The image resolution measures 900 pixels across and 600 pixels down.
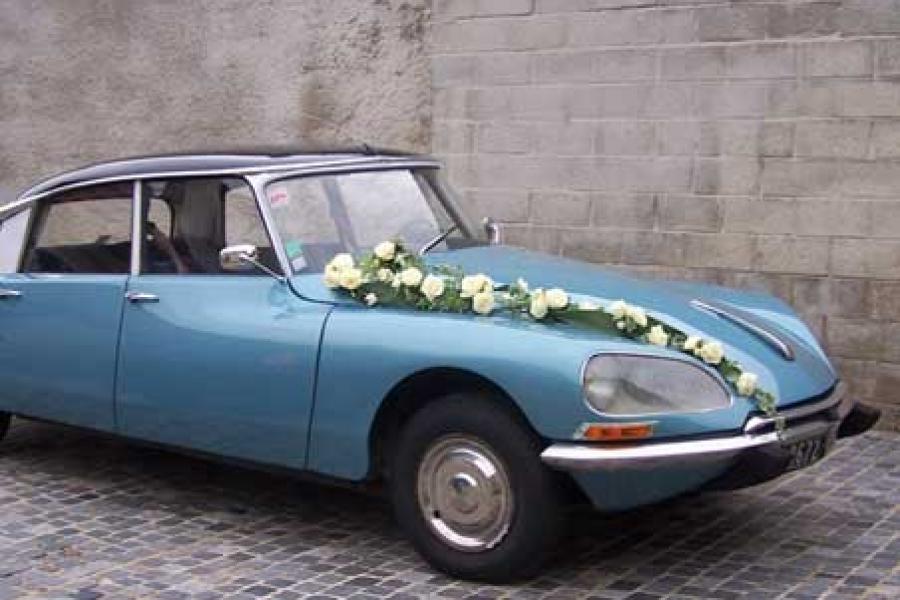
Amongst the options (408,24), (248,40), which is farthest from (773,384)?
(248,40)

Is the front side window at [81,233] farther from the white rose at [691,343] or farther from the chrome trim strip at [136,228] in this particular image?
the white rose at [691,343]

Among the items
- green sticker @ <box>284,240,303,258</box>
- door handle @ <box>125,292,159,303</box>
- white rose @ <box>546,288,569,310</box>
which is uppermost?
green sticker @ <box>284,240,303,258</box>

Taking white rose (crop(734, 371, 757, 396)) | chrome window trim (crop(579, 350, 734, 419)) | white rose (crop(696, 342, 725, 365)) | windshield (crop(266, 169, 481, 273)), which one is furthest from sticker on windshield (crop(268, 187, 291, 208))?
white rose (crop(734, 371, 757, 396))

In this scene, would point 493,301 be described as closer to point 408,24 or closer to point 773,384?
point 773,384

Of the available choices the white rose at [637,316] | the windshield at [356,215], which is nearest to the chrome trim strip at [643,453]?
the white rose at [637,316]

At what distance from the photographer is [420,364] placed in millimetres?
4387

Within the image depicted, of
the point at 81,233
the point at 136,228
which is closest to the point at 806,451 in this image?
the point at 136,228

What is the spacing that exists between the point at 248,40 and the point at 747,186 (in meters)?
4.08

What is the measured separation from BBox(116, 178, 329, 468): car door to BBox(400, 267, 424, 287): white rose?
35 centimetres

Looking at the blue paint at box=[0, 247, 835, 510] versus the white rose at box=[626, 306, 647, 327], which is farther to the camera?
the white rose at box=[626, 306, 647, 327]

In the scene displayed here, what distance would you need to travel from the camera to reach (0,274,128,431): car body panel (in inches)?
213

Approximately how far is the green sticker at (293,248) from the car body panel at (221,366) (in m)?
0.14

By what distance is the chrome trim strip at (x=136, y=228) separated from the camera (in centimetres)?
547

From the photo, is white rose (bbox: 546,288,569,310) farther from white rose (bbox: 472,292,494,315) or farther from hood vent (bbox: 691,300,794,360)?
hood vent (bbox: 691,300,794,360)
